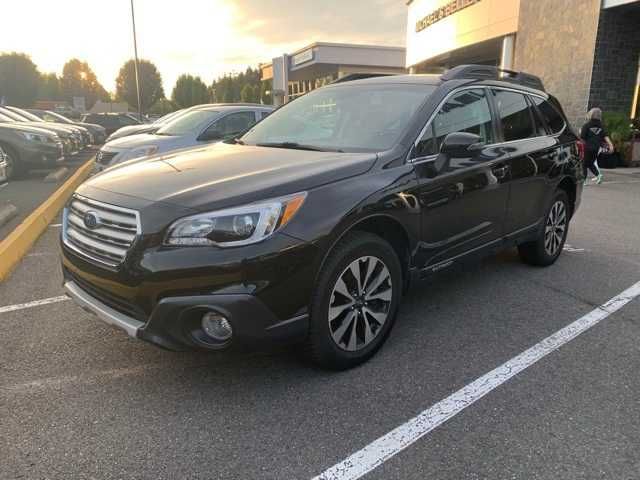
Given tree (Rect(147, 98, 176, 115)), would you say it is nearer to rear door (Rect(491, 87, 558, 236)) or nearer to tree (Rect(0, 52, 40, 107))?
tree (Rect(0, 52, 40, 107))

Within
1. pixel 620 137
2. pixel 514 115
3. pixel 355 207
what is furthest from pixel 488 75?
pixel 620 137

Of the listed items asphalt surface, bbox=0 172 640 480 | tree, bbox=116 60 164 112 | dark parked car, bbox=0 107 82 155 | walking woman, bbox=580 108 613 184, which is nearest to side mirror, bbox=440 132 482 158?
asphalt surface, bbox=0 172 640 480

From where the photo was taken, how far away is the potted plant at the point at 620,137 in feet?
44.8

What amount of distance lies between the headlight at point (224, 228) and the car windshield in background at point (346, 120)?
1078 millimetres

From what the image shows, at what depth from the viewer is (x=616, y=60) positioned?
49.0 ft

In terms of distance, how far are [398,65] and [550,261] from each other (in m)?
39.3

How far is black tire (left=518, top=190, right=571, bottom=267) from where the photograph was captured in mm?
4871

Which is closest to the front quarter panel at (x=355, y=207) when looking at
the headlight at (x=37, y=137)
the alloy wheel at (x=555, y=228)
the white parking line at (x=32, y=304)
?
the alloy wheel at (x=555, y=228)

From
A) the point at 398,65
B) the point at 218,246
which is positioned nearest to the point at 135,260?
the point at 218,246

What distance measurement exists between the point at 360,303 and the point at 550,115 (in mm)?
3161

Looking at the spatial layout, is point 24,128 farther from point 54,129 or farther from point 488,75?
point 488,75

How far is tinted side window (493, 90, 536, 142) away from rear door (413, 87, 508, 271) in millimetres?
201

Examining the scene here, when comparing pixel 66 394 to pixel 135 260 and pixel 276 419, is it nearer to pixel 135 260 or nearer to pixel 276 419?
pixel 135 260

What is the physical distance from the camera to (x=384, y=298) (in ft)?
10.5
